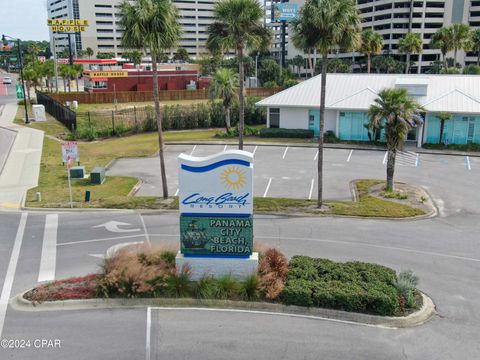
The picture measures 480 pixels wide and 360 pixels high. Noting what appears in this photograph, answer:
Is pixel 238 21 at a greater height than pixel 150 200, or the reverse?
pixel 238 21

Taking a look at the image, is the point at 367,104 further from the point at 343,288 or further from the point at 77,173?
the point at 343,288

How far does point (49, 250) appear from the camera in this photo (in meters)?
19.9

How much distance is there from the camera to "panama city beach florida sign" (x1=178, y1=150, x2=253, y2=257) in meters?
15.4

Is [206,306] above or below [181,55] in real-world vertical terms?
below

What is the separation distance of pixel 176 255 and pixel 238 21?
1455cm

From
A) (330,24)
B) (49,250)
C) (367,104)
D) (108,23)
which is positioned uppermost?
(108,23)

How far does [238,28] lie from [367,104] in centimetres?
2107

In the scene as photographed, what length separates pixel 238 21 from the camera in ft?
85.3

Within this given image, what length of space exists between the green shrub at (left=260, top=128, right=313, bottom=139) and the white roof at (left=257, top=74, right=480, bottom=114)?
7.86ft

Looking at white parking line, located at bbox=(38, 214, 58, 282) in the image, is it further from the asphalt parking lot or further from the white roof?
the white roof

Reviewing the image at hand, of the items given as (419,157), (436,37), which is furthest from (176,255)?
(436,37)

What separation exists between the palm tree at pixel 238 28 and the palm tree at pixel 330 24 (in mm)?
2842

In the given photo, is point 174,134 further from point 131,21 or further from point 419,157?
point 131,21

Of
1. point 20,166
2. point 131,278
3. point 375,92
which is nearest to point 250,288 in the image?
point 131,278
